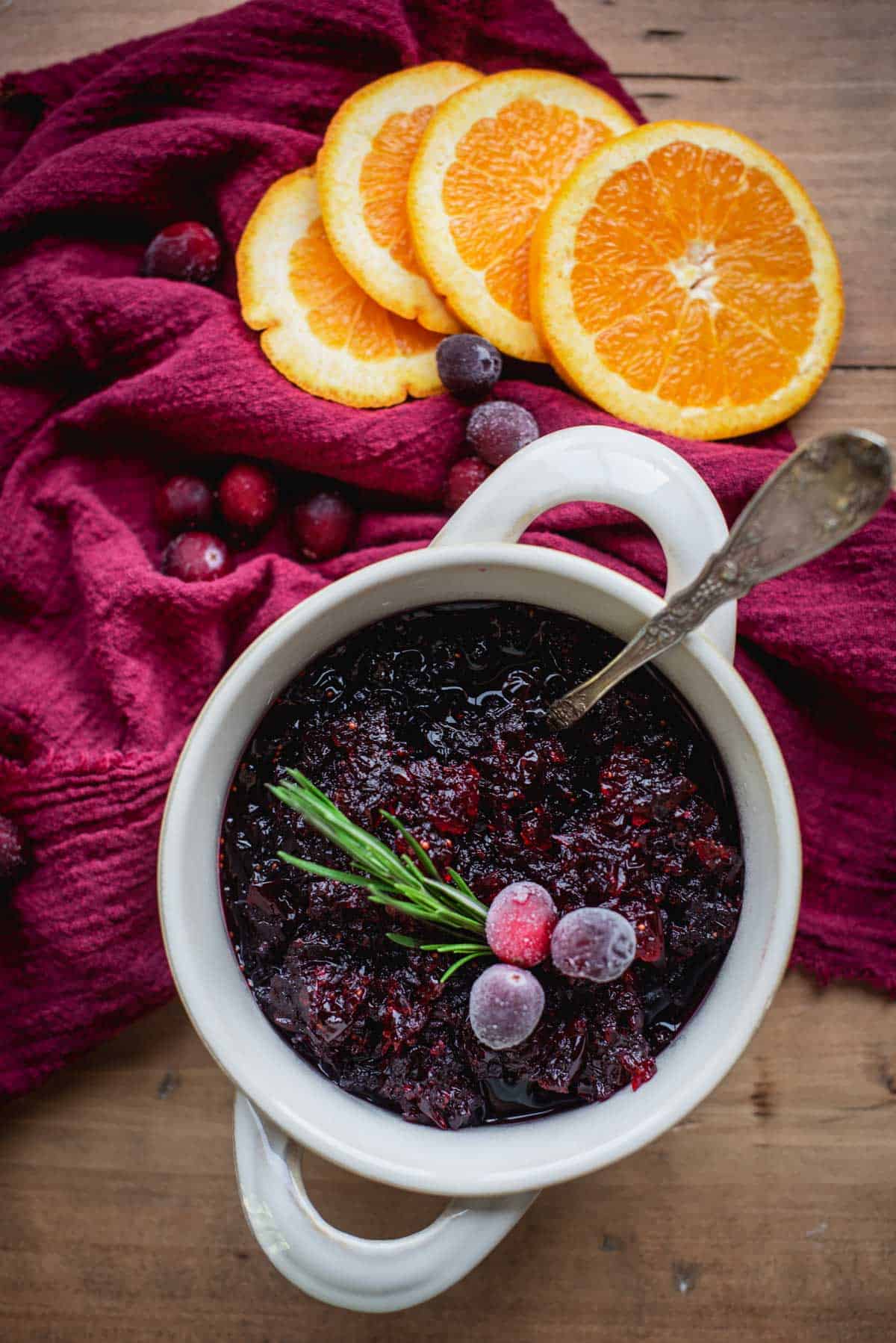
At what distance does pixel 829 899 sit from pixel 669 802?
49 cm

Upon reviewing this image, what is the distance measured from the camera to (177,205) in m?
1.43

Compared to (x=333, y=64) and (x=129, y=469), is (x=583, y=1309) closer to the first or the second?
(x=129, y=469)

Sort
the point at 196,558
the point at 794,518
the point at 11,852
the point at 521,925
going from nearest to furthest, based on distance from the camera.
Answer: the point at 794,518 < the point at 521,925 < the point at 11,852 < the point at 196,558

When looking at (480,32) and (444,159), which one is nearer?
(444,159)

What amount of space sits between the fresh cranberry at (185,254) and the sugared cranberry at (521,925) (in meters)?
0.97

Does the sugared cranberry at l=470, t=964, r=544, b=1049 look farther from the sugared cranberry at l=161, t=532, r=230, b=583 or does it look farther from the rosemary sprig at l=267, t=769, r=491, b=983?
the sugared cranberry at l=161, t=532, r=230, b=583

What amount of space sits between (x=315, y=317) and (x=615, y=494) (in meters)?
0.62

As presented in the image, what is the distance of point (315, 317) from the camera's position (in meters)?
1.36

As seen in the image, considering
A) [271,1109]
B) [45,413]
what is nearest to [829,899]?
[271,1109]

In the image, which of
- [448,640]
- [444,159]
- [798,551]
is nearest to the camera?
[798,551]

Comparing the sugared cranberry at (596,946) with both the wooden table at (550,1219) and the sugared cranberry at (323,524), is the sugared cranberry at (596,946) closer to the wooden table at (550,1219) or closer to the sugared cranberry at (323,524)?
the wooden table at (550,1219)

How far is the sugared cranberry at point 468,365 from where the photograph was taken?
127 centimetres

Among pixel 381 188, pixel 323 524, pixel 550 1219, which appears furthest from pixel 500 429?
pixel 550 1219

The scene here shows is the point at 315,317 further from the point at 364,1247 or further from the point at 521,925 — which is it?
the point at 364,1247
